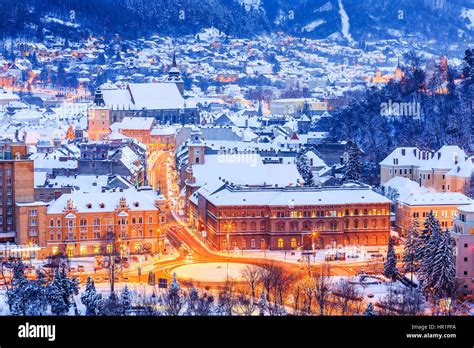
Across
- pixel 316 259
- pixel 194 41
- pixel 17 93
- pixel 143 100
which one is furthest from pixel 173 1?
pixel 316 259

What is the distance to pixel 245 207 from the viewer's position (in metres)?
11.4

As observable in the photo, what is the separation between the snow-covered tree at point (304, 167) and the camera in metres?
15.0

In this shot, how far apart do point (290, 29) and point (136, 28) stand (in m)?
8.38

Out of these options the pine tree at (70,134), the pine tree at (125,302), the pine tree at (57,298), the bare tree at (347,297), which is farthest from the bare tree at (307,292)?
the pine tree at (70,134)

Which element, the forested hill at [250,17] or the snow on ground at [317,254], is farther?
the forested hill at [250,17]

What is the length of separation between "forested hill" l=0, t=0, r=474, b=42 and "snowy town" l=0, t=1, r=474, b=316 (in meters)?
8.25

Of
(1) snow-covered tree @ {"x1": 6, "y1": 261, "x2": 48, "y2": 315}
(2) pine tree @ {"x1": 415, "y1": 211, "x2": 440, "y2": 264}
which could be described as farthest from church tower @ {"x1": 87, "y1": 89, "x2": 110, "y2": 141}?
(1) snow-covered tree @ {"x1": 6, "y1": 261, "x2": 48, "y2": 315}

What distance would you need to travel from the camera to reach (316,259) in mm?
10508

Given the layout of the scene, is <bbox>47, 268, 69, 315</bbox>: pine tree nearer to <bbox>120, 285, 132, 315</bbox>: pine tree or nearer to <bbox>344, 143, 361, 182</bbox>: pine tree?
<bbox>120, 285, 132, 315</bbox>: pine tree

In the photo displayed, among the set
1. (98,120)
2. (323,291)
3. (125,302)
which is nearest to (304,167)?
(323,291)

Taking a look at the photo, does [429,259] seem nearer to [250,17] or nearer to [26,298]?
[26,298]

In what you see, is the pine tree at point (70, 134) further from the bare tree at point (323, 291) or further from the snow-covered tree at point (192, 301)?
the snow-covered tree at point (192, 301)

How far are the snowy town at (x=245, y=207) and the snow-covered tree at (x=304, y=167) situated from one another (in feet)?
0.14

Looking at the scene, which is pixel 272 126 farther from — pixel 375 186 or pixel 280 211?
pixel 280 211
